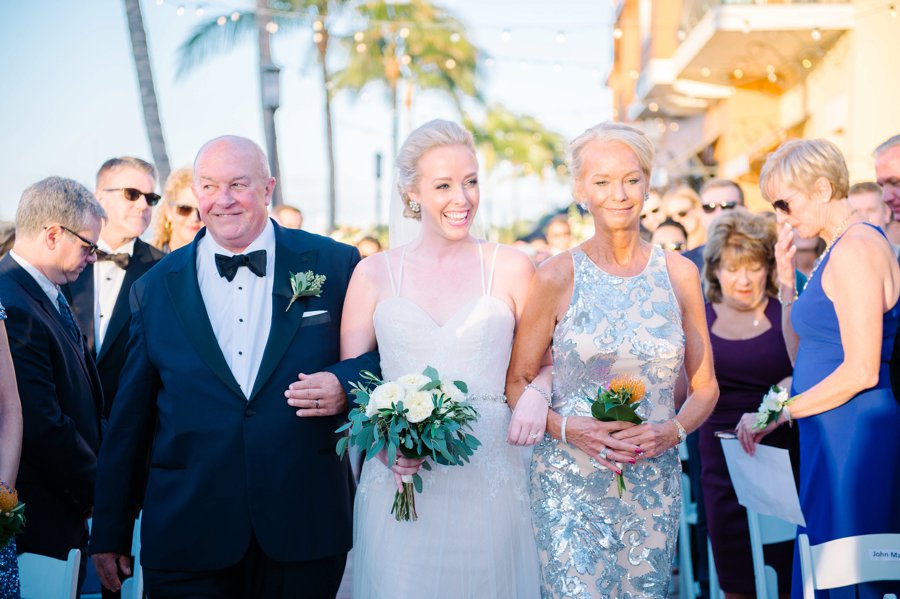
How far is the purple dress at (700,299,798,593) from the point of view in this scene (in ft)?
17.4

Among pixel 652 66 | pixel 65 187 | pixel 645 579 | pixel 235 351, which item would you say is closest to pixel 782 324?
pixel 645 579

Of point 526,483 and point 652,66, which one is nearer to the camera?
point 526,483

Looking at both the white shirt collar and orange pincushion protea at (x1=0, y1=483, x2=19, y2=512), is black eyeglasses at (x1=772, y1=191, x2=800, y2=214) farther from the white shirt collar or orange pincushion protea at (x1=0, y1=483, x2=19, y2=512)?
the white shirt collar

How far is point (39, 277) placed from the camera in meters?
4.65

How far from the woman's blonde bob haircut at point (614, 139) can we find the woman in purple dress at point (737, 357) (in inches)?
69.3

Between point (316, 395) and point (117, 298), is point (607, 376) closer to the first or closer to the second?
point (316, 395)

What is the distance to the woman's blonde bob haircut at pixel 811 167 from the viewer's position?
4.26 metres

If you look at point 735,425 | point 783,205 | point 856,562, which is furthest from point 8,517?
point 735,425

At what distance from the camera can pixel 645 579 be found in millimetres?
3828

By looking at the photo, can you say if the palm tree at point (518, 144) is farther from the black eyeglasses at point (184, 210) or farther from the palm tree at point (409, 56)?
the black eyeglasses at point (184, 210)

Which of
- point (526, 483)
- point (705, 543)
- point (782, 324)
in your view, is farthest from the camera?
point (705, 543)

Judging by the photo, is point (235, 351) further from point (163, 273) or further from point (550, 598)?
point (550, 598)

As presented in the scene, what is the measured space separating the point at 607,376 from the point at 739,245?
6.63ft

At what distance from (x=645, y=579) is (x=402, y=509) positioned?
1.04 metres
